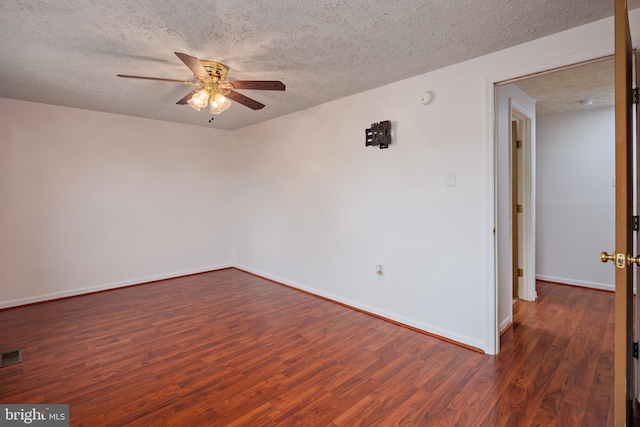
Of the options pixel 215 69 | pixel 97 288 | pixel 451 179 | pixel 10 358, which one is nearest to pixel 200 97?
pixel 215 69

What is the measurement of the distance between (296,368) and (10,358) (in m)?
2.28

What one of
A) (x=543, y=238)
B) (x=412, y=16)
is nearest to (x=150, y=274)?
→ (x=412, y=16)

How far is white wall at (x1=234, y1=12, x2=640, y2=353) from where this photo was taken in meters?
2.48

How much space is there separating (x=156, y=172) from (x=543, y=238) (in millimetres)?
5796

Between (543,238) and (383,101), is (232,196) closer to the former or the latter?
(383,101)

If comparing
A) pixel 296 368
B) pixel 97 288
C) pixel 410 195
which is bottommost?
pixel 296 368

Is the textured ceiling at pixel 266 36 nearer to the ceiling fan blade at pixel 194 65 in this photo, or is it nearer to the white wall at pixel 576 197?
the ceiling fan blade at pixel 194 65

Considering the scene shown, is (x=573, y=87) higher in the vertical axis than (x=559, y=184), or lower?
higher

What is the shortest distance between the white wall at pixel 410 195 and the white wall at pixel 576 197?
276 cm

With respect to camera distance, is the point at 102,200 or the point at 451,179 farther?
the point at 102,200

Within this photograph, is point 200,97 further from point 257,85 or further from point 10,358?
point 10,358

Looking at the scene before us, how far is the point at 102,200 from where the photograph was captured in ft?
13.9

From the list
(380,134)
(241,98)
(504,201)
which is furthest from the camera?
(380,134)

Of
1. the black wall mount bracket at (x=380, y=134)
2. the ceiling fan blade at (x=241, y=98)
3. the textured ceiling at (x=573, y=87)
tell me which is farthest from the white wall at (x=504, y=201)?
the ceiling fan blade at (x=241, y=98)
